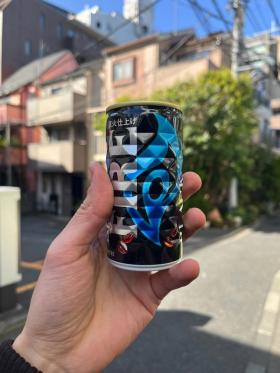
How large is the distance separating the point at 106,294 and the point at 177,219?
1.53 feet

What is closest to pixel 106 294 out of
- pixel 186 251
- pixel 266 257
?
pixel 186 251

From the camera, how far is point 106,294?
4.85ft

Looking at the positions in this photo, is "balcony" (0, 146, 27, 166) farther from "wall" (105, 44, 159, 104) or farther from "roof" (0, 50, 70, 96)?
"roof" (0, 50, 70, 96)

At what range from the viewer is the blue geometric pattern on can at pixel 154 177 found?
1.22 metres

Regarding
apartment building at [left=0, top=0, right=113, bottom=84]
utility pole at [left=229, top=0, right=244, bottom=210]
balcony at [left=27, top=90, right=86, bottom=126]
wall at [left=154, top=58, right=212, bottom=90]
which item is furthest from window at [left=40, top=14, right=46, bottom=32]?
balcony at [left=27, top=90, right=86, bottom=126]

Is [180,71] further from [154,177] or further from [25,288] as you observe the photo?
[154,177]

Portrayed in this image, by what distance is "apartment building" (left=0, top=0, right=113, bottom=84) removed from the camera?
2.05 metres

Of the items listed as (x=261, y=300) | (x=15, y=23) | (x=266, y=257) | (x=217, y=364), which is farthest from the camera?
(x=266, y=257)

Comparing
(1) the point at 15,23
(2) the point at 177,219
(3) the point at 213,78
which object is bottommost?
(2) the point at 177,219

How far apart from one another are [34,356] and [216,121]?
874cm

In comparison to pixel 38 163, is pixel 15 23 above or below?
above

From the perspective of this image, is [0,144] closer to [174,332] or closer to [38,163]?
[38,163]

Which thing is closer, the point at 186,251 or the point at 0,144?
the point at 186,251

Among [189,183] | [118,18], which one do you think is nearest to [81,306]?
[189,183]
